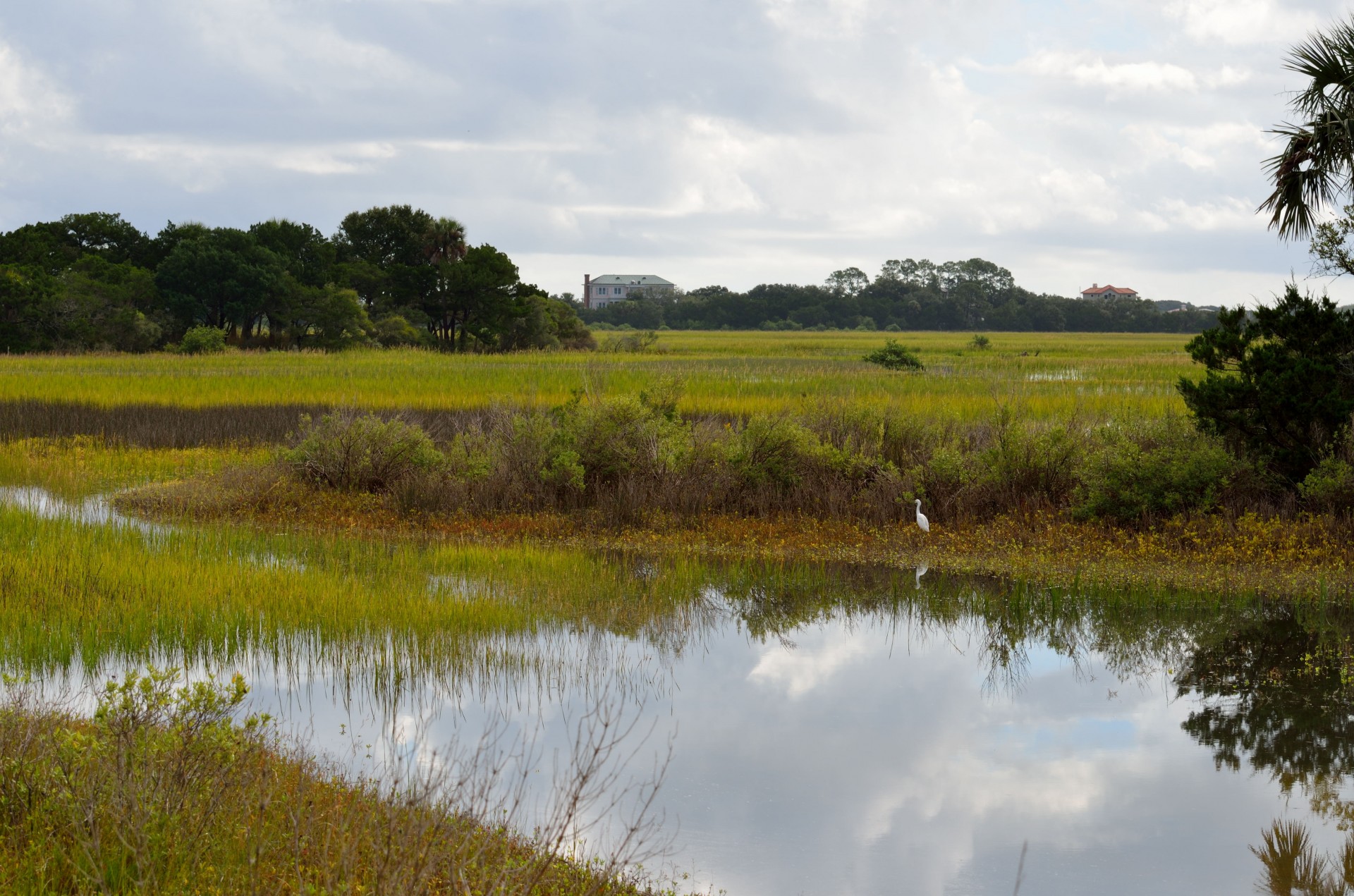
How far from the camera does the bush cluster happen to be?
13766mm

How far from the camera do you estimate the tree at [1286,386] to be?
13.0 m

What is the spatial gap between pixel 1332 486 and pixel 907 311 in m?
97.1

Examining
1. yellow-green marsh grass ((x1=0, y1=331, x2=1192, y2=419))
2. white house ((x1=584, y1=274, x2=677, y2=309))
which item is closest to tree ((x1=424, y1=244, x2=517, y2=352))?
yellow-green marsh grass ((x1=0, y1=331, x2=1192, y2=419))

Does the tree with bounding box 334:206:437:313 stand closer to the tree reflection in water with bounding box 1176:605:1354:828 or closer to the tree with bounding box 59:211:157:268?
the tree with bounding box 59:211:157:268

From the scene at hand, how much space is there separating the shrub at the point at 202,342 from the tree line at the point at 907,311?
63.0 m

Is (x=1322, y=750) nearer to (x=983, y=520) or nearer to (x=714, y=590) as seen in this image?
(x=714, y=590)

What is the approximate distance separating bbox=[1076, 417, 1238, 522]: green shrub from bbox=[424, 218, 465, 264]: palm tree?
45416 mm

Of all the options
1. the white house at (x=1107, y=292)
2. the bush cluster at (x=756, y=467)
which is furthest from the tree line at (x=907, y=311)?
the bush cluster at (x=756, y=467)

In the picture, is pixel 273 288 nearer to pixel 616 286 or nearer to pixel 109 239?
pixel 109 239

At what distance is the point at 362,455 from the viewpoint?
1555 cm

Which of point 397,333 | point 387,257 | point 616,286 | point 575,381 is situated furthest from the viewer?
point 616,286

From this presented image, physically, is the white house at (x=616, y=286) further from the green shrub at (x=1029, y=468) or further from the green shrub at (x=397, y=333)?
the green shrub at (x=1029, y=468)

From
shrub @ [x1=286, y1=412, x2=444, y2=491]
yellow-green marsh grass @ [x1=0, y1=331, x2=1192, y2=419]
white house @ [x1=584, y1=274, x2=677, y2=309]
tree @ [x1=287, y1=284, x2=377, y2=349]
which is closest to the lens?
shrub @ [x1=286, y1=412, x2=444, y2=491]

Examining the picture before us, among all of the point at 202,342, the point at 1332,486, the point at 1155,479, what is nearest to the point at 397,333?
the point at 202,342
